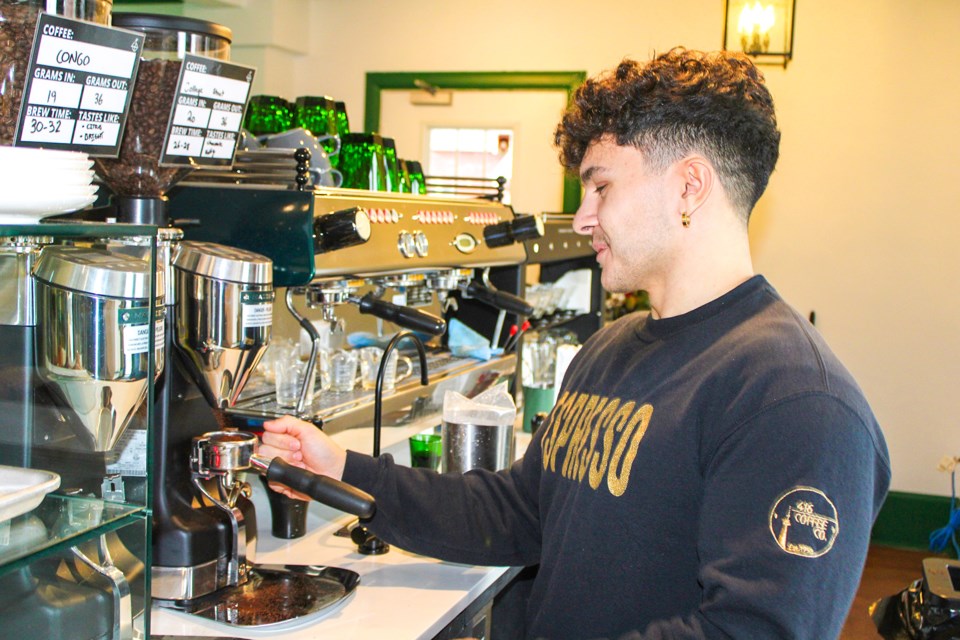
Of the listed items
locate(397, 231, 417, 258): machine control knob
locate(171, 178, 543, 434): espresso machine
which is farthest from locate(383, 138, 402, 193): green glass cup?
locate(397, 231, 417, 258): machine control knob

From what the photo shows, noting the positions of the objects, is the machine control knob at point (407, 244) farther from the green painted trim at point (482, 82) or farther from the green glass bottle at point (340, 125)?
the green painted trim at point (482, 82)

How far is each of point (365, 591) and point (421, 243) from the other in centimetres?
88

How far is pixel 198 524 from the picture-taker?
5.31 feet

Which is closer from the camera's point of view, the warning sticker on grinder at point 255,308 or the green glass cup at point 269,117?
the warning sticker on grinder at point 255,308

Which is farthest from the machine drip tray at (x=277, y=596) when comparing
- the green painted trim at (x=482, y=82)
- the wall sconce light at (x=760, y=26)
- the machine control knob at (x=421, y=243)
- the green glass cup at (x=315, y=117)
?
the green painted trim at (x=482, y=82)

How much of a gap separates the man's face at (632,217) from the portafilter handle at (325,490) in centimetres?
48

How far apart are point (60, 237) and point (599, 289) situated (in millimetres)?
3414

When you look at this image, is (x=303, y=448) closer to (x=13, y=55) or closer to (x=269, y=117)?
(x=13, y=55)

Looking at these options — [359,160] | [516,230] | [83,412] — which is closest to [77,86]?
[83,412]

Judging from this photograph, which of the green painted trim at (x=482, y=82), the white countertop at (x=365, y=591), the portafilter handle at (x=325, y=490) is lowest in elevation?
the white countertop at (x=365, y=591)

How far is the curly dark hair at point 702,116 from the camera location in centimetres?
140

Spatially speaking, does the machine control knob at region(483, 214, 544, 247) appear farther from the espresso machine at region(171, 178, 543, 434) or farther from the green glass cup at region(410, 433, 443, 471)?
the green glass cup at region(410, 433, 443, 471)

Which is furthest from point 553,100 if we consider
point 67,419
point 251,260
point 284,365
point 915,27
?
point 67,419

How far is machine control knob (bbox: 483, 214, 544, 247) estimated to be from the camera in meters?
2.85
